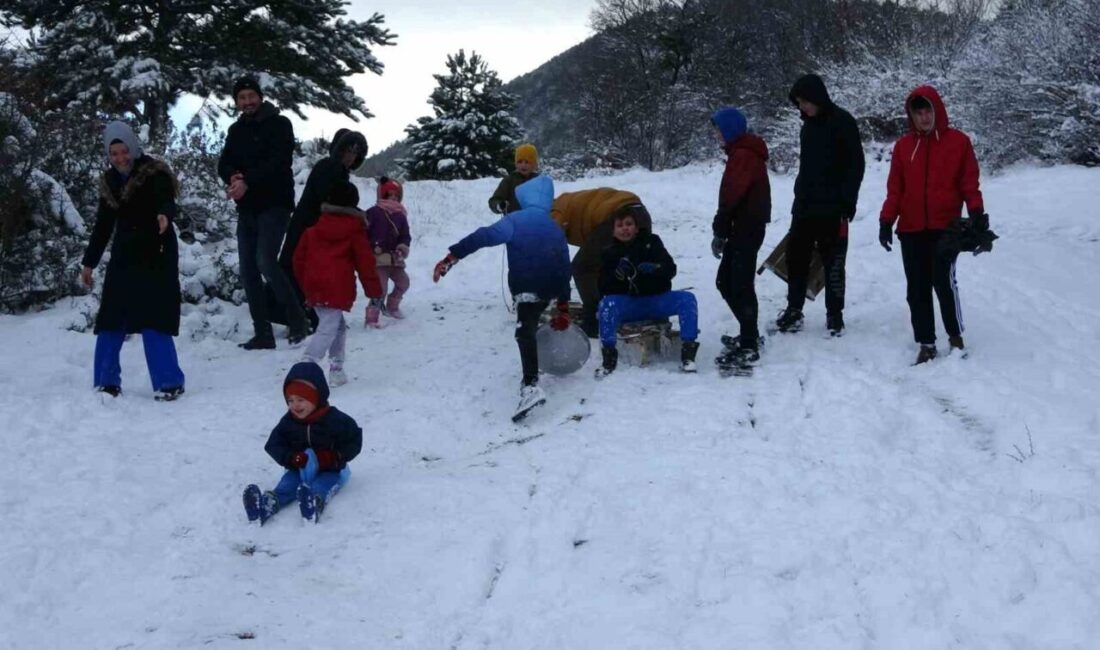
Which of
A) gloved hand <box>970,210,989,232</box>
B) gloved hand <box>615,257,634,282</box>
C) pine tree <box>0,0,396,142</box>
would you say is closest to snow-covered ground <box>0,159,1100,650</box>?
gloved hand <box>615,257,634,282</box>

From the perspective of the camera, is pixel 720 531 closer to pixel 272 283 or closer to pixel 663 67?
pixel 272 283

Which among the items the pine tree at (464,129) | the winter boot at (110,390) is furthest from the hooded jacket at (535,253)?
the pine tree at (464,129)

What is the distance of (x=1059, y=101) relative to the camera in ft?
46.2

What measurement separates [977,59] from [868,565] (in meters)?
17.4

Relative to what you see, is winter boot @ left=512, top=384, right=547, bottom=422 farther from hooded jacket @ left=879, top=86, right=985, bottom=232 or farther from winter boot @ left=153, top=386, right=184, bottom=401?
hooded jacket @ left=879, top=86, right=985, bottom=232

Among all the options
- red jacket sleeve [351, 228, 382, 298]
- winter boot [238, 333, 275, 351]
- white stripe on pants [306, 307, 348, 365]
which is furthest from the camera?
winter boot [238, 333, 275, 351]

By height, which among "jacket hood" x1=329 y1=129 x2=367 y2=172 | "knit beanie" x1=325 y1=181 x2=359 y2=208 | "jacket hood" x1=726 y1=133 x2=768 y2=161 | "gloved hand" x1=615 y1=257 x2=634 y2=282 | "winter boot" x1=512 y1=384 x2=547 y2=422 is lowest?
"winter boot" x1=512 y1=384 x2=547 y2=422

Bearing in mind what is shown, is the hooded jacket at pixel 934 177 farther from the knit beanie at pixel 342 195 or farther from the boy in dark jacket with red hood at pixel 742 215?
the knit beanie at pixel 342 195

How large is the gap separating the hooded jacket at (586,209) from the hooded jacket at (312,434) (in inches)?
125

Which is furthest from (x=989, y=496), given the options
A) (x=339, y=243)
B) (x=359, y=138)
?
(x=359, y=138)

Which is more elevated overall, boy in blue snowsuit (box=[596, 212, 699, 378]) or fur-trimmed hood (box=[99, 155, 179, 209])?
fur-trimmed hood (box=[99, 155, 179, 209])

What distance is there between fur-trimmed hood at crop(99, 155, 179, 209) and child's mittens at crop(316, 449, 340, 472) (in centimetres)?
284

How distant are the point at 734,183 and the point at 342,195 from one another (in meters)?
2.91

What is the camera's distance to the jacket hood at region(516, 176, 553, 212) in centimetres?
642
